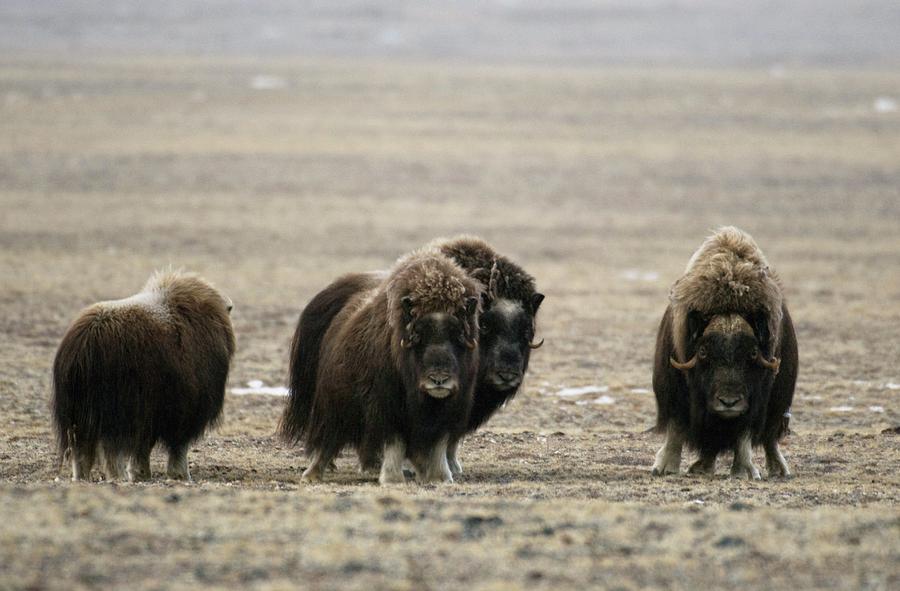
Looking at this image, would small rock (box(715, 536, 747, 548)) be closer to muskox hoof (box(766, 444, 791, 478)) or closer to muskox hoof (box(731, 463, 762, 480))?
muskox hoof (box(731, 463, 762, 480))

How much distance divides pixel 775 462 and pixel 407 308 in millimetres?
2286

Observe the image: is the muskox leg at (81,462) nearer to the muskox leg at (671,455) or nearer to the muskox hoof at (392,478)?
the muskox hoof at (392,478)

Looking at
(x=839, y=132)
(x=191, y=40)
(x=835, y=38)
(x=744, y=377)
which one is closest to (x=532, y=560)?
(x=744, y=377)

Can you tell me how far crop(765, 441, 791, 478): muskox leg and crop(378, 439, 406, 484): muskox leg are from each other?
206 centimetres

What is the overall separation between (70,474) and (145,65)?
173 feet

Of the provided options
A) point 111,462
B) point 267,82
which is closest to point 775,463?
point 111,462

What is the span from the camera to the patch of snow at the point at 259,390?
10758 mm

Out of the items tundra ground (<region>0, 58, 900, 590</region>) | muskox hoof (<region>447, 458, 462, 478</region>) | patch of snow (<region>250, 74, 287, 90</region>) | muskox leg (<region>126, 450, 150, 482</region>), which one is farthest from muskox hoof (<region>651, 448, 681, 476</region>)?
patch of snow (<region>250, 74, 287, 90</region>)

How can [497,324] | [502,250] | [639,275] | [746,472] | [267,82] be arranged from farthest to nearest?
[267,82]
[502,250]
[639,275]
[497,324]
[746,472]

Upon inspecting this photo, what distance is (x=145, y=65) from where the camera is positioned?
5812cm

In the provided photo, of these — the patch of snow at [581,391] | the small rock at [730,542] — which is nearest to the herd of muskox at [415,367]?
the small rock at [730,542]

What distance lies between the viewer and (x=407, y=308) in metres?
7.28

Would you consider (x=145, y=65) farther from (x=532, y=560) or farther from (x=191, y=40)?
(x=532, y=560)

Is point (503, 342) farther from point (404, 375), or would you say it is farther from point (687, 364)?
point (687, 364)
